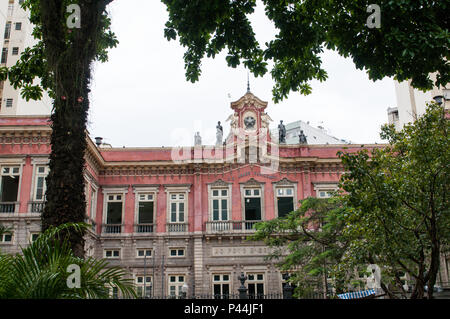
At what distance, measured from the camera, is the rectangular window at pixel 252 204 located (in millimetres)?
28750

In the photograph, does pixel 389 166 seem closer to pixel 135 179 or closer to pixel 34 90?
pixel 34 90

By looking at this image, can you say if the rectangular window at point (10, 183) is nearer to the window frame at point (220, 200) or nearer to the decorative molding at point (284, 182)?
the window frame at point (220, 200)

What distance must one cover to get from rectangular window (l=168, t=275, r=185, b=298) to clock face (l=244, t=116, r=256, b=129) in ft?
32.3

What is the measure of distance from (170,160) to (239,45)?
20408mm

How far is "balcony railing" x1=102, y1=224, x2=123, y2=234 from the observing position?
28.2m

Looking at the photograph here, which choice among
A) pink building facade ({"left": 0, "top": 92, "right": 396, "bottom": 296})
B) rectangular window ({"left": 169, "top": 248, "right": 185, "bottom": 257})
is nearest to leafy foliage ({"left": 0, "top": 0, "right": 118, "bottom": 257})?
pink building facade ({"left": 0, "top": 92, "right": 396, "bottom": 296})

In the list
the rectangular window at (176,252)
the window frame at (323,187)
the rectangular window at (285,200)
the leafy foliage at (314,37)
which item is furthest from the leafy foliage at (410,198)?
the rectangular window at (176,252)

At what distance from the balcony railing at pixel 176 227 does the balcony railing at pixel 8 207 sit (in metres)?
8.52

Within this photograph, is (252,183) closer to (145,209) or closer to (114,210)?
(145,209)

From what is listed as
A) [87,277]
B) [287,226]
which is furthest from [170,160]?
[87,277]

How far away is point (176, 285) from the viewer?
1081 inches

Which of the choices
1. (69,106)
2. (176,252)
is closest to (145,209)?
(176,252)
